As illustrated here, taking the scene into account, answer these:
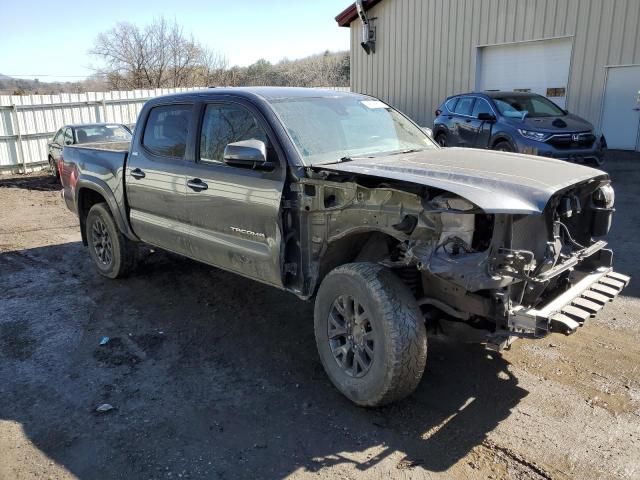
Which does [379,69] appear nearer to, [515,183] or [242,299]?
[242,299]

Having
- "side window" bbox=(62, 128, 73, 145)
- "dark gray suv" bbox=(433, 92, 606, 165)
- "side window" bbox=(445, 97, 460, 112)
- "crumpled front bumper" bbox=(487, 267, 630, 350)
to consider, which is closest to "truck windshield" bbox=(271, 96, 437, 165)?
"crumpled front bumper" bbox=(487, 267, 630, 350)

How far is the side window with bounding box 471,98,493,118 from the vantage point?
1145cm

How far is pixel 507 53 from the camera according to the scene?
16031mm

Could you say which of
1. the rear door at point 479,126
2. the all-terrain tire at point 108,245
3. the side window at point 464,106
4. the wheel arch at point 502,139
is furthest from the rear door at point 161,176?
the side window at point 464,106

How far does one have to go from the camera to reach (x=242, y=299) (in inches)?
218

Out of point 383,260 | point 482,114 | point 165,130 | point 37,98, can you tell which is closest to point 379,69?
point 482,114

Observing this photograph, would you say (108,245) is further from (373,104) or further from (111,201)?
(373,104)

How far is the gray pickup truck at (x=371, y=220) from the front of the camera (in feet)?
9.94

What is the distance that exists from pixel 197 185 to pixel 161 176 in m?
0.61

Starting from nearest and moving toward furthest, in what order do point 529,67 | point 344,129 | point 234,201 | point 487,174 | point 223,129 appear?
point 487,174, point 234,201, point 344,129, point 223,129, point 529,67

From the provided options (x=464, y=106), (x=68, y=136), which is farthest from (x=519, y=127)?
(x=68, y=136)

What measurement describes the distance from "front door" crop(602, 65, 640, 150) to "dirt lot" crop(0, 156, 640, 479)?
33.5 ft

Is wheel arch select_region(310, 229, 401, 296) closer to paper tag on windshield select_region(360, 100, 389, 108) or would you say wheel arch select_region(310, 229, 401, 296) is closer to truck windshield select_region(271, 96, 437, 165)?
truck windshield select_region(271, 96, 437, 165)

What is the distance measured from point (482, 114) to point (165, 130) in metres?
7.90
